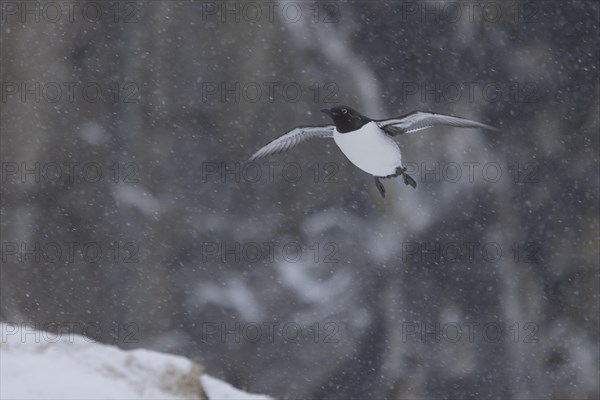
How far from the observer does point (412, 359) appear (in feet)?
26.0

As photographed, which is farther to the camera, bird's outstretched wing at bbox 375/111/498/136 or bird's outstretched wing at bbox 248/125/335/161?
bird's outstretched wing at bbox 248/125/335/161

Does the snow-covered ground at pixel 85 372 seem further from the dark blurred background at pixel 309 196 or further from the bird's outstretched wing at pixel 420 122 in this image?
the bird's outstretched wing at pixel 420 122

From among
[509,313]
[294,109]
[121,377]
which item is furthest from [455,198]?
[121,377]

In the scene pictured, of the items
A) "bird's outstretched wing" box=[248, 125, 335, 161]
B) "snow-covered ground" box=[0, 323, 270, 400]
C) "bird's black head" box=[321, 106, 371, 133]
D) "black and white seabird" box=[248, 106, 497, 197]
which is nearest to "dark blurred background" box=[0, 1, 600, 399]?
"snow-covered ground" box=[0, 323, 270, 400]

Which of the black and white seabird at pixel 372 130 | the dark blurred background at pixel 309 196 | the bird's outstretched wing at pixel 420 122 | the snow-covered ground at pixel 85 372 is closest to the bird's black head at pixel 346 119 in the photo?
the black and white seabird at pixel 372 130

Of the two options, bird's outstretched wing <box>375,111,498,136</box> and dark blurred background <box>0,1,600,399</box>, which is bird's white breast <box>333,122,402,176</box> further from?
dark blurred background <box>0,1,600,399</box>

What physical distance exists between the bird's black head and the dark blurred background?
270 cm

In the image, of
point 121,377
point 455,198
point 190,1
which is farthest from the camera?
point 455,198

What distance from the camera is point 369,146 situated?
4633mm

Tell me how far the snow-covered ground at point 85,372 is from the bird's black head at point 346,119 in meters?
2.18

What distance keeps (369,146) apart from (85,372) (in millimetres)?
2392

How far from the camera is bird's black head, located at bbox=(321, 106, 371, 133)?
455 cm

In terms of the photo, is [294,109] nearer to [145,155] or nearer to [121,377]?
[145,155]

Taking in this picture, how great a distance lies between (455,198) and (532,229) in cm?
81
